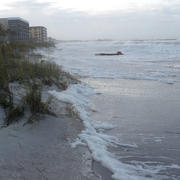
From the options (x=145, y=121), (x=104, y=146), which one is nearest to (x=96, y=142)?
(x=104, y=146)

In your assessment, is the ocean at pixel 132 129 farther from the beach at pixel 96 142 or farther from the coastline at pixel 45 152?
the coastline at pixel 45 152

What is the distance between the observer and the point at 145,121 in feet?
16.6

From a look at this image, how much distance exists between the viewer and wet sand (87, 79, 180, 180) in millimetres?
3566

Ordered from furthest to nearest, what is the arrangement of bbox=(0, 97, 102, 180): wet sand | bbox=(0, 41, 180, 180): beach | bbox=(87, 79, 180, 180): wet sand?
1. bbox=(87, 79, 180, 180): wet sand
2. bbox=(0, 41, 180, 180): beach
3. bbox=(0, 97, 102, 180): wet sand

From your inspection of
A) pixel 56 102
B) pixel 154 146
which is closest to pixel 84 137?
pixel 154 146

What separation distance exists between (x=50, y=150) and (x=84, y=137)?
0.76 m

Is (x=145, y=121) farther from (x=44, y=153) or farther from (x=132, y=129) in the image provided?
(x=44, y=153)

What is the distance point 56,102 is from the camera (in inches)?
228

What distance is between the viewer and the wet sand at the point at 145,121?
3.57 metres

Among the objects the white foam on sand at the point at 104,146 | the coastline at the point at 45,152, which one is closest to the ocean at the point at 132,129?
the white foam on sand at the point at 104,146

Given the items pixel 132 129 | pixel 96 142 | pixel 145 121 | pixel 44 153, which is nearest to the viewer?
pixel 44 153

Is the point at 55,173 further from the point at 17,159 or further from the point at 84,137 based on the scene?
the point at 84,137

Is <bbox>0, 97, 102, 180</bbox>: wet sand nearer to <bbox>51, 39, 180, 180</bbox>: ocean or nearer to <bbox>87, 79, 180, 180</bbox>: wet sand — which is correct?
<bbox>51, 39, 180, 180</bbox>: ocean

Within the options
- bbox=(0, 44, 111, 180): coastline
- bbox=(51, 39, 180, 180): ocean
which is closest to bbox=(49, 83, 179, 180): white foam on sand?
bbox=(51, 39, 180, 180): ocean
